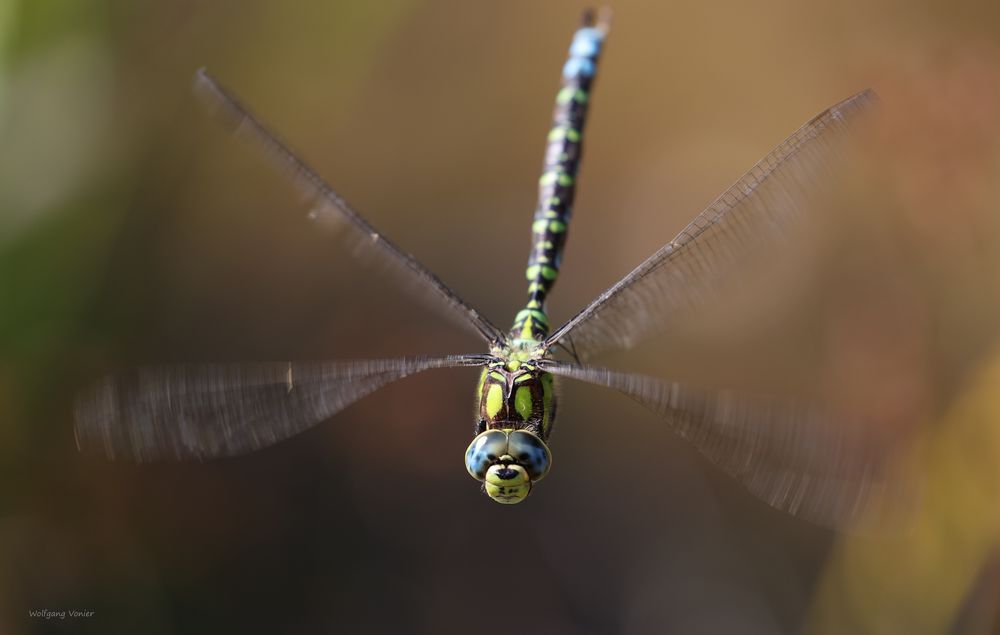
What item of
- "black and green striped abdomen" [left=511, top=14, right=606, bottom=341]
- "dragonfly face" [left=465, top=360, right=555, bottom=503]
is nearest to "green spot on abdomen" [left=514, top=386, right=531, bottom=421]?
"dragonfly face" [left=465, top=360, right=555, bottom=503]

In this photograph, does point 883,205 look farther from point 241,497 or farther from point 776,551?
point 241,497

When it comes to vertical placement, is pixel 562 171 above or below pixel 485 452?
above

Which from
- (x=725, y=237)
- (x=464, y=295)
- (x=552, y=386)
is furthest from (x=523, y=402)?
(x=464, y=295)

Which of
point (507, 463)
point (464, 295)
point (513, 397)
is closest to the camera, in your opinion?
point (507, 463)

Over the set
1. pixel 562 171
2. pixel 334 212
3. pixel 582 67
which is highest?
pixel 582 67

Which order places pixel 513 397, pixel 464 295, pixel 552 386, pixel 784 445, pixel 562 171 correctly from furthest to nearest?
pixel 464 295 < pixel 562 171 < pixel 552 386 < pixel 513 397 < pixel 784 445

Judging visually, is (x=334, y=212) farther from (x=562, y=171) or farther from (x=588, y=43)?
(x=588, y=43)

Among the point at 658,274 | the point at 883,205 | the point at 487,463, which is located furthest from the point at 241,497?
the point at 883,205

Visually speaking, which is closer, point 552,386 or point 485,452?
point 485,452
